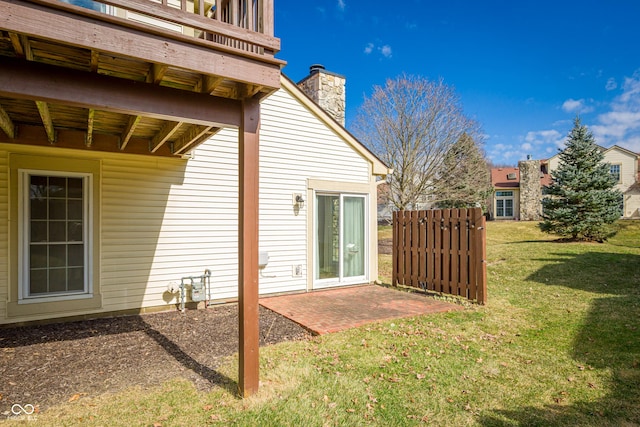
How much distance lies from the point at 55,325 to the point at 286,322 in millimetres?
3549

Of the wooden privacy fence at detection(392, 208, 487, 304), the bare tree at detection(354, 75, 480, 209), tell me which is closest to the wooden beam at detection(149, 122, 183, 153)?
the wooden privacy fence at detection(392, 208, 487, 304)

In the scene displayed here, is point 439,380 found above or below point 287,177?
below

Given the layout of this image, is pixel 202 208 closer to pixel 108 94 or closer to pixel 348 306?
pixel 348 306

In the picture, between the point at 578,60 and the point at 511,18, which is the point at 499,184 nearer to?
the point at 578,60

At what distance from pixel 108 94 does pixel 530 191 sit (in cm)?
3183

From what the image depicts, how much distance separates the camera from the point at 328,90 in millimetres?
9766

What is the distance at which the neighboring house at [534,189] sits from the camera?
2722 cm

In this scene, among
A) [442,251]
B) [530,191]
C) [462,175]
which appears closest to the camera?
[442,251]

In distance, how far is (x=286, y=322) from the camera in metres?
5.59

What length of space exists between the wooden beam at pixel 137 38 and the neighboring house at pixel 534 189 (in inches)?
A: 1201

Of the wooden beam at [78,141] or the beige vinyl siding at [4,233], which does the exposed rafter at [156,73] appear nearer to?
the wooden beam at [78,141]

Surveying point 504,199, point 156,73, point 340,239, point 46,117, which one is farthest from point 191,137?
point 504,199

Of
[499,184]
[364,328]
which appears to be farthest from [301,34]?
[499,184]

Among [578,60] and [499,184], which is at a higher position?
[578,60]
